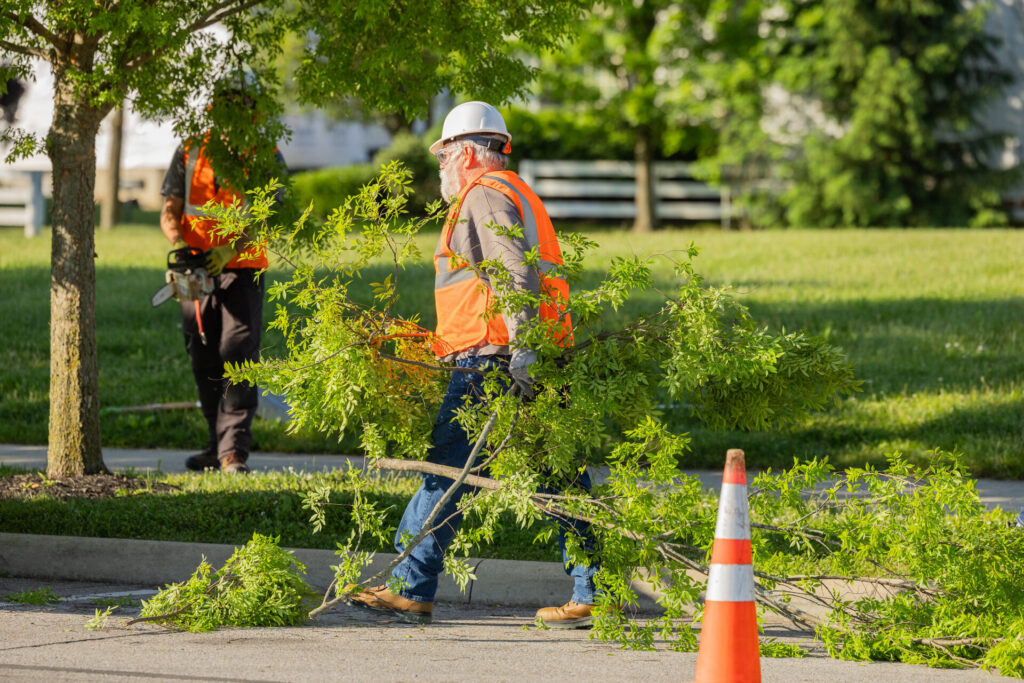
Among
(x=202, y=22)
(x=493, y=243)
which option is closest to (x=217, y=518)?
(x=493, y=243)

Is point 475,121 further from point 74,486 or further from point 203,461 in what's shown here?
point 203,461

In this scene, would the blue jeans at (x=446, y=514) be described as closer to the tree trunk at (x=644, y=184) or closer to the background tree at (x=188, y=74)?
the background tree at (x=188, y=74)

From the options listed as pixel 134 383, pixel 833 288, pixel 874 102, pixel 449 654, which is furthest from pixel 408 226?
pixel 874 102

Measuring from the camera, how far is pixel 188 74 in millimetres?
7242

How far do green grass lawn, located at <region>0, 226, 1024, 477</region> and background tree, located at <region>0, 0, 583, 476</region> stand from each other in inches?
53.6

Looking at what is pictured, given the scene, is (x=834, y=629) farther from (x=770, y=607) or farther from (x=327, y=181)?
(x=327, y=181)

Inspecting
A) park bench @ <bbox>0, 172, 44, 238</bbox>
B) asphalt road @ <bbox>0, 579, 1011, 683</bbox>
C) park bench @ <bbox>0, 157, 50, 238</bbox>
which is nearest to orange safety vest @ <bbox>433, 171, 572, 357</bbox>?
asphalt road @ <bbox>0, 579, 1011, 683</bbox>

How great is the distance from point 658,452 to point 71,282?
12.8 feet

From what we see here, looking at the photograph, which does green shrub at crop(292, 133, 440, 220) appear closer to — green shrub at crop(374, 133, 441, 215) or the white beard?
green shrub at crop(374, 133, 441, 215)

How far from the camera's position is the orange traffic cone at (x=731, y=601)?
3809 millimetres

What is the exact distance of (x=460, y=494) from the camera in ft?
16.6

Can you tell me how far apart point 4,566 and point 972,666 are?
4.53 metres

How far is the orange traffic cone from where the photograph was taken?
3809mm

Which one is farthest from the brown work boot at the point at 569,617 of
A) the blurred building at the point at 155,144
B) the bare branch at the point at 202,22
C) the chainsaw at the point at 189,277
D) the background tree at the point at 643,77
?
the background tree at the point at 643,77
